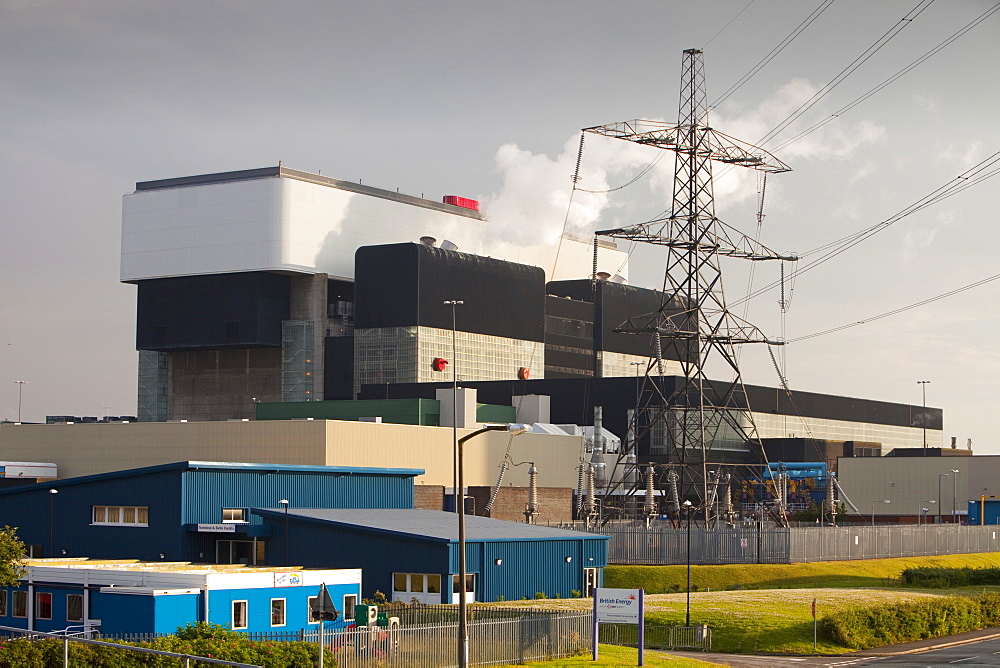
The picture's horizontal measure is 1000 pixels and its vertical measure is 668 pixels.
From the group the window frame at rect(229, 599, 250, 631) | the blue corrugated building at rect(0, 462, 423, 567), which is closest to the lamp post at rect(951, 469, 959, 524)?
the blue corrugated building at rect(0, 462, 423, 567)

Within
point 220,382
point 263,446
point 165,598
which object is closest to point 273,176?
point 220,382

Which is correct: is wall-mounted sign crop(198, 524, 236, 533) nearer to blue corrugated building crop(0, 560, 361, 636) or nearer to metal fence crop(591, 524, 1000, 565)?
blue corrugated building crop(0, 560, 361, 636)

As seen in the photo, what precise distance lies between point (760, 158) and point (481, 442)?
1447 inches

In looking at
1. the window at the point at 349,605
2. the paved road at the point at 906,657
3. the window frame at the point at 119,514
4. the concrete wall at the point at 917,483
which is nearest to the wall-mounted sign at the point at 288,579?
the window at the point at 349,605

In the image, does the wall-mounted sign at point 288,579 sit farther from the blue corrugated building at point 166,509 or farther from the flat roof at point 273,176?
the flat roof at point 273,176

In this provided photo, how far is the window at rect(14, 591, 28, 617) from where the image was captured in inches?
1966

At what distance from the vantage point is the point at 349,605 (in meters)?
52.0

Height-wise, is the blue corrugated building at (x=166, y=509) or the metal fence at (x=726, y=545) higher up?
the blue corrugated building at (x=166, y=509)

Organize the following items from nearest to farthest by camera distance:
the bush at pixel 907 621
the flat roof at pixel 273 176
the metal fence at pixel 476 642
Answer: the metal fence at pixel 476 642 < the bush at pixel 907 621 < the flat roof at pixel 273 176

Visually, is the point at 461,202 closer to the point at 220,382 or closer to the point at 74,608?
the point at 220,382

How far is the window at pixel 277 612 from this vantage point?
1903 inches

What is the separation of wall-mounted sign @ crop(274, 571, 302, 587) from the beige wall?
44032 mm

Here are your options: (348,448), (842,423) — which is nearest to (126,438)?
(348,448)

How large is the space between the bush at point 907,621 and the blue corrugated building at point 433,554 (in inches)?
565
